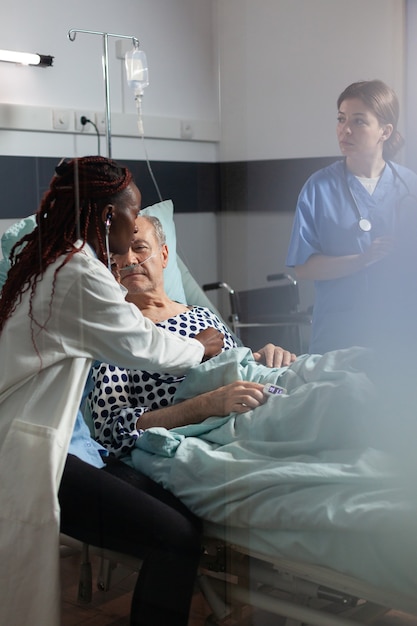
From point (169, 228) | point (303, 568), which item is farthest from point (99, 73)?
point (303, 568)

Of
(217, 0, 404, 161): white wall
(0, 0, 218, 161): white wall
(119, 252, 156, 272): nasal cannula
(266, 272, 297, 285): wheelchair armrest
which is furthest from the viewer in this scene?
(119, 252, 156, 272): nasal cannula

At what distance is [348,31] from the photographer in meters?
1.26

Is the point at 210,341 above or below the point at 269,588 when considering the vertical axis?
above

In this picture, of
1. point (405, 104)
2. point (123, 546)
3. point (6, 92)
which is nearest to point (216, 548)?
point (123, 546)

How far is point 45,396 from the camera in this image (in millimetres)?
1590

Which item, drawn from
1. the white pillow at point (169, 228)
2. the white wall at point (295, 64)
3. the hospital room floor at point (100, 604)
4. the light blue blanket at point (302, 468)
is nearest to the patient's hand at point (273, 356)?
the light blue blanket at point (302, 468)

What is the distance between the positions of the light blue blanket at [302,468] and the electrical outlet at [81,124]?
527 mm

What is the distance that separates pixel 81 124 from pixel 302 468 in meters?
0.80

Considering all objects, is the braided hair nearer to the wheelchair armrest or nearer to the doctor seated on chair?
the doctor seated on chair

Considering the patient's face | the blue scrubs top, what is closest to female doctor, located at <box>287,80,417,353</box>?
the blue scrubs top

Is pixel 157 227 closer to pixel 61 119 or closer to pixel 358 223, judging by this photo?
pixel 61 119

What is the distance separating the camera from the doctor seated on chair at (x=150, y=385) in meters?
1.60

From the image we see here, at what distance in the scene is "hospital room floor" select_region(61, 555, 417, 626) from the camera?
1562 mm

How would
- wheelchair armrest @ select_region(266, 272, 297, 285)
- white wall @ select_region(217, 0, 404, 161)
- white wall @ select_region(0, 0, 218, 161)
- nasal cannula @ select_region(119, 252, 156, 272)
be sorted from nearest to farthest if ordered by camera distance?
white wall @ select_region(217, 0, 404, 161) → wheelchair armrest @ select_region(266, 272, 297, 285) → white wall @ select_region(0, 0, 218, 161) → nasal cannula @ select_region(119, 252, 156, 272)
